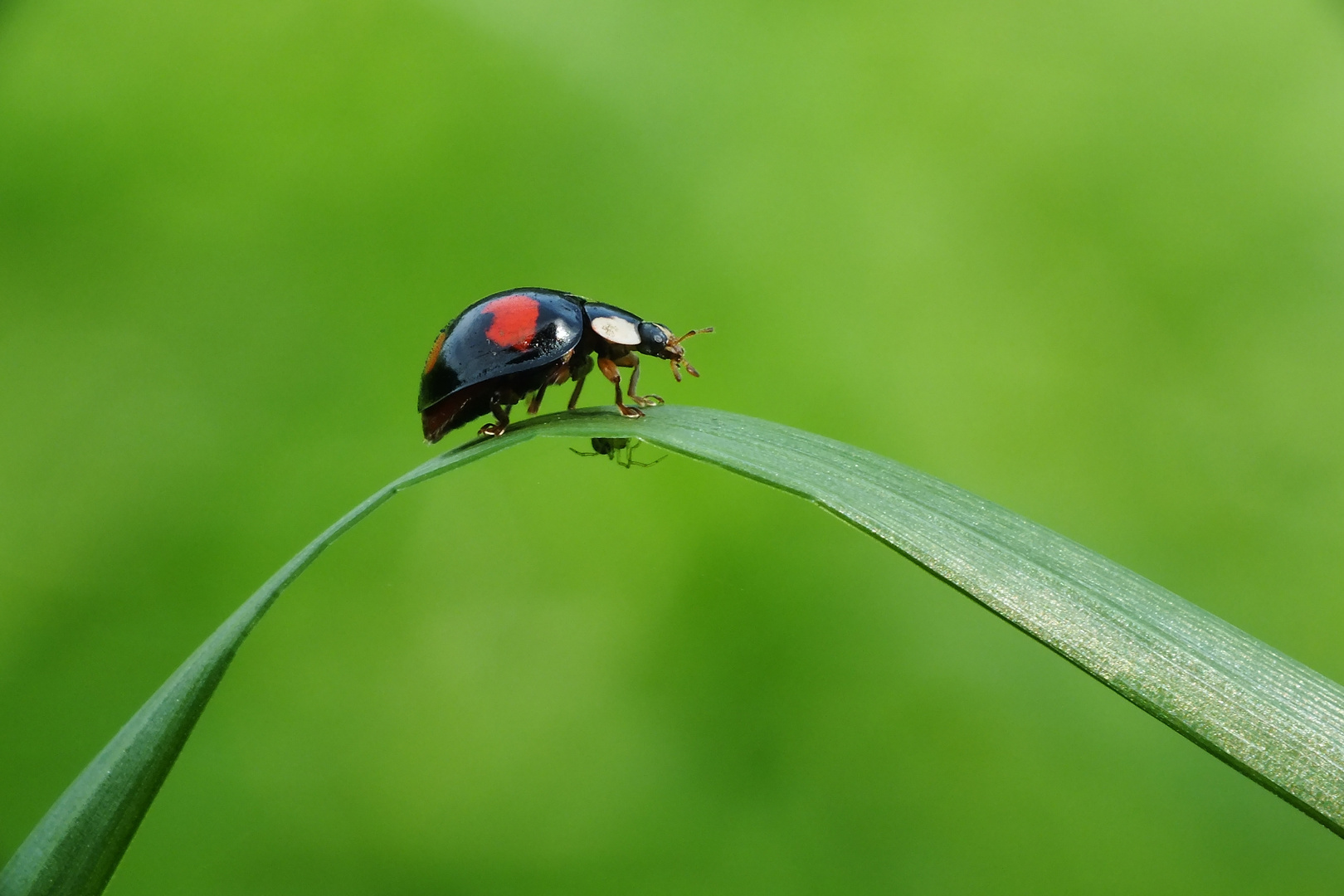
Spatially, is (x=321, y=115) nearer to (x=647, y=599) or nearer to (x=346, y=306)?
(x=346, y=306)

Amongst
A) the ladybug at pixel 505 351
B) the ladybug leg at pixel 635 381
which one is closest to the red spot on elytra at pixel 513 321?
the ladybug at pixel 505 351

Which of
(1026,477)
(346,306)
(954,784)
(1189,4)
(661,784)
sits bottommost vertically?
(661,784)

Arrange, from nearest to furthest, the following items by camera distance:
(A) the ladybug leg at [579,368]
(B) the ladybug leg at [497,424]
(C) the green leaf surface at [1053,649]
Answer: (C) the green leaf surface at [1053,649] < (B) the ladybug leg at [497,424] < (A) the ladybug leg at [579,368]

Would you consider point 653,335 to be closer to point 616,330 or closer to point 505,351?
point 616,330

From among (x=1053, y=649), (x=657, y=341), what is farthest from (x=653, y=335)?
(x=1053, y=649)

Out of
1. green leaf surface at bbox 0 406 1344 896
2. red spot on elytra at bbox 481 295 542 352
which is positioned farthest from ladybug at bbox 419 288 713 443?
green leaf surface at bbox 0 406 1344 896

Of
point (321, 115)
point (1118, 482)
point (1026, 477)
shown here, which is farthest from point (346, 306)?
point (1118, 482)

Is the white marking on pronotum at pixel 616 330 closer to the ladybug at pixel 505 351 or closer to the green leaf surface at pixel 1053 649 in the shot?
the ladybug at pixel 505 351

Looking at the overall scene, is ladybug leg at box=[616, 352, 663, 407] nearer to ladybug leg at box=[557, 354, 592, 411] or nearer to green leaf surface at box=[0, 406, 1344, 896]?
ladybug leg at box=[557, 354, 592, 411]
